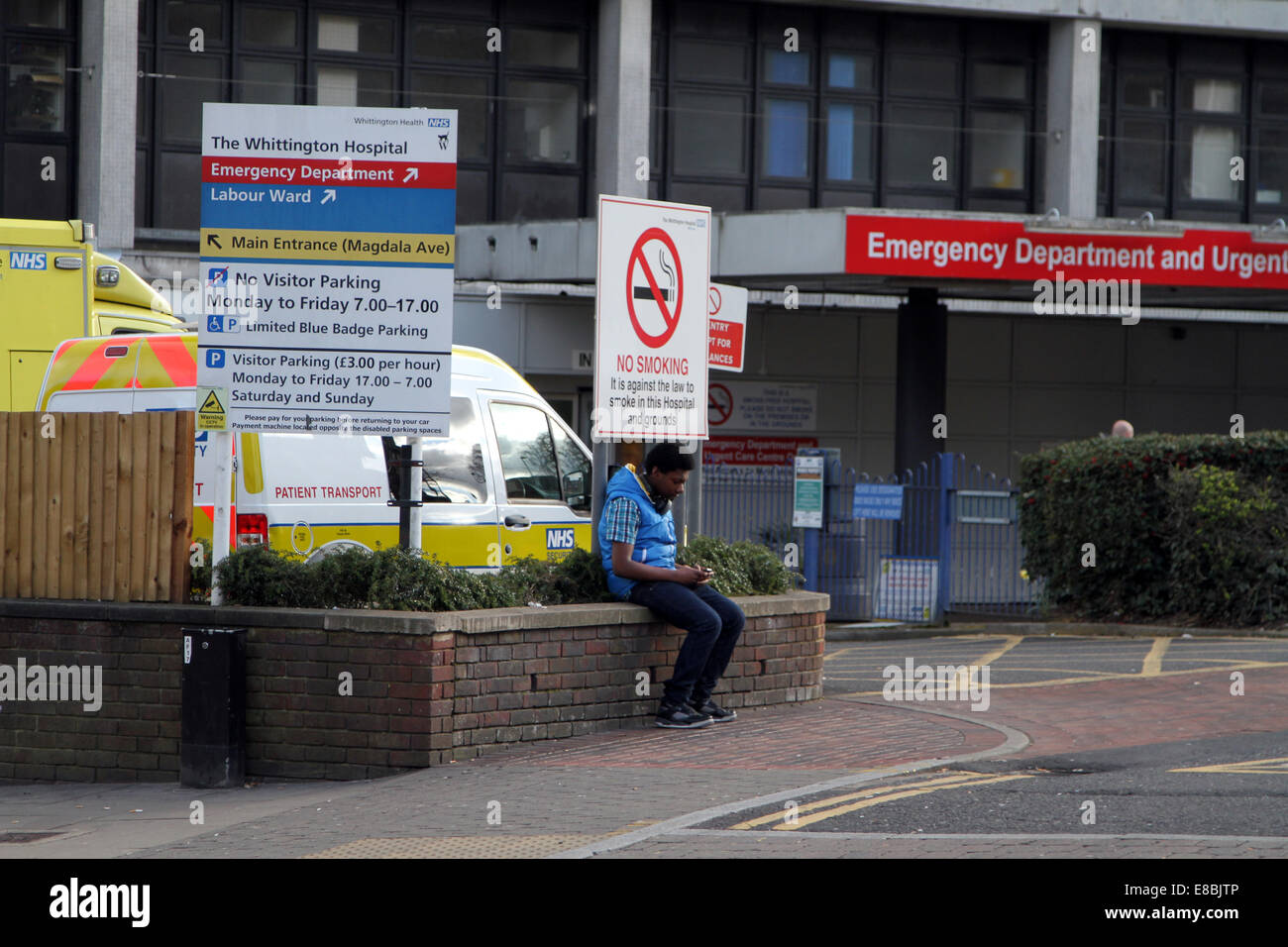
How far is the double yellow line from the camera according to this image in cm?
671

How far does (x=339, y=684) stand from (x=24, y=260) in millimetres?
6282

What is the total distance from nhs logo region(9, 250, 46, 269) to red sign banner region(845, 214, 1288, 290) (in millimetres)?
8684

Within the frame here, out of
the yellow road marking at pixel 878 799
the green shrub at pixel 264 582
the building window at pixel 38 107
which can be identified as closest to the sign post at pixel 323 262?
the green shrub at pixel 264 582

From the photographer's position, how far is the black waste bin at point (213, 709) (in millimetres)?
8219

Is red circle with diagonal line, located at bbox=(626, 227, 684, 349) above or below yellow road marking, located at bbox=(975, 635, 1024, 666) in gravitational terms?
above

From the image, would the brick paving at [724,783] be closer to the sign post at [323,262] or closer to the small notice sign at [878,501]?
the sign post at [323,262]

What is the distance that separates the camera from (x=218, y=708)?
8.22 metres

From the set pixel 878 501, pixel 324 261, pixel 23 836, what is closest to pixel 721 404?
pixel 878 501

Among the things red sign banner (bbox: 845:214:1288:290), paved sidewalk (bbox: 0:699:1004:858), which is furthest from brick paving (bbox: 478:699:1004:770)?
red sign banner (bbox: 845:214:1288:290)

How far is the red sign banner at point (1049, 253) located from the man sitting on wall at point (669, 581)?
9187 mm

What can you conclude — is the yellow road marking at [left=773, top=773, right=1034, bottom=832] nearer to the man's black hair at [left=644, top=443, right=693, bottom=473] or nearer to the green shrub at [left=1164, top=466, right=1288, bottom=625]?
the man's black hair at [left=644, top=443, right=693, bottom=473]

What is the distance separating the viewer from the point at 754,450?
22.0 meters

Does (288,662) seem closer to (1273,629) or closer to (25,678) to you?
(25,678)

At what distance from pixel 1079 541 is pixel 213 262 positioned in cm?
988
